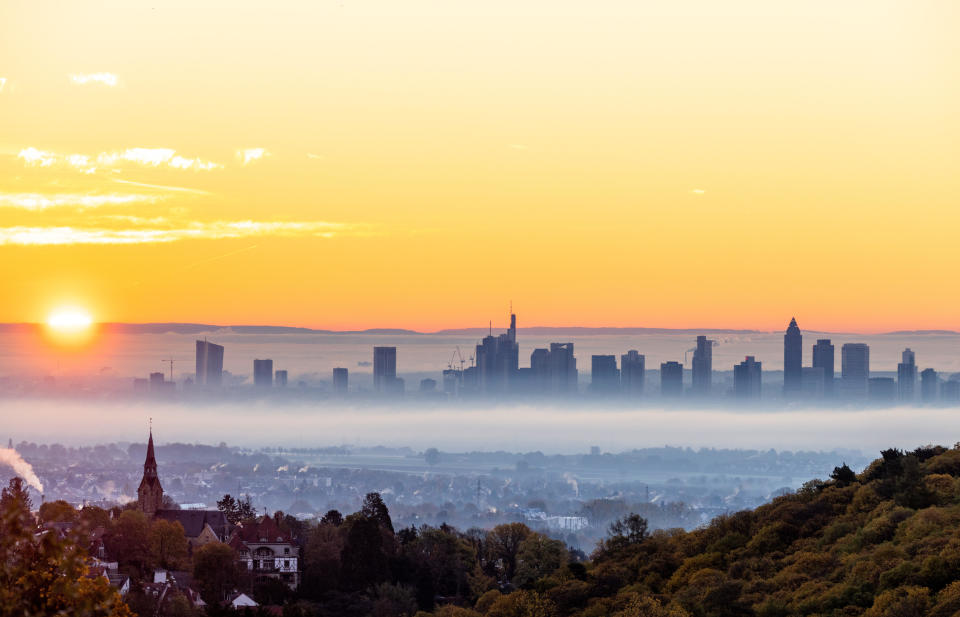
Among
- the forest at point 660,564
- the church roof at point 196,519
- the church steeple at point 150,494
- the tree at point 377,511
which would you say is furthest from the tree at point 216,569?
the church steeple at point 150,494

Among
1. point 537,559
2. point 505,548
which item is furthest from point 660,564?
point 505,548

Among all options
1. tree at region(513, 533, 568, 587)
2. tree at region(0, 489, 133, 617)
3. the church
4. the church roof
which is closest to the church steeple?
the church

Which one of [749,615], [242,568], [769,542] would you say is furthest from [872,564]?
[242,568]

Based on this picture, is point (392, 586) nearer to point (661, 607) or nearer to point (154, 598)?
point (154, 598)

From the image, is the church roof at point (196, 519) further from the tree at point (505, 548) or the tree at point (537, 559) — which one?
the tree at point (537, 559)

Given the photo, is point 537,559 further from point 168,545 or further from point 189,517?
point 189,517

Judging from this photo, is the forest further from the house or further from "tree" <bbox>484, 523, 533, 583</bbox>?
the house
